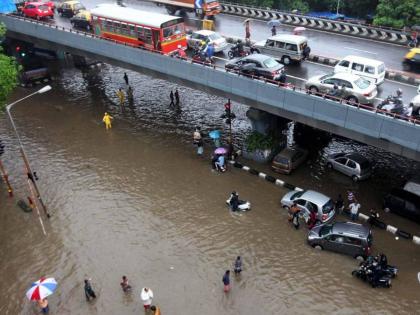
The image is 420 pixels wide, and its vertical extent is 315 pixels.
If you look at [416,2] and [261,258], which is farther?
[416,2]

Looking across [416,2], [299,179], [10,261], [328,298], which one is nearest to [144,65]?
[299,179]

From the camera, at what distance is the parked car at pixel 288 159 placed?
92.3ft

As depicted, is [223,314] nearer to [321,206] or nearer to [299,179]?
[321,206]

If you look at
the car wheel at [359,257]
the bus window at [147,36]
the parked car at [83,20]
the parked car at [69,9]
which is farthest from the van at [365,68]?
the parked car at [69,9]

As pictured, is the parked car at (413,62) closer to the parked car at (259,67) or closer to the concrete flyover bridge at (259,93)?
the parked car at (259,67)

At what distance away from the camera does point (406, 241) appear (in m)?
22.6

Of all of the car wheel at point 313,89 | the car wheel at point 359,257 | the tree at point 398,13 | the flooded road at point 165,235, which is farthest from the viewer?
the tree at point 398,13

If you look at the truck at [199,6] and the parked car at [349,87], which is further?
the truck at [199,6]

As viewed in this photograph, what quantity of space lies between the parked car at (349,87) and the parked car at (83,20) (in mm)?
22878

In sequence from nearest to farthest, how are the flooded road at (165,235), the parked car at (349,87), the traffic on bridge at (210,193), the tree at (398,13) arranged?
the flooded road at (165,235)
the traffic on bridge at (210,193)
the parked car at (349,87)
the tree at (398,13)

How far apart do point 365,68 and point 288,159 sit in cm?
738

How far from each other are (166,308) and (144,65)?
17990mm

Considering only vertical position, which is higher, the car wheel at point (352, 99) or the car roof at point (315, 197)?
the car wheel at point (352, 99)

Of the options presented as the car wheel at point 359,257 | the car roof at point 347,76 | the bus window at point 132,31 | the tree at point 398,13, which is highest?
the bus window at point 132,31
